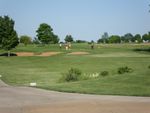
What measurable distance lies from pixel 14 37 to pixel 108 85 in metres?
46.0

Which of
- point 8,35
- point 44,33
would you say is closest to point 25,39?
point 44,33

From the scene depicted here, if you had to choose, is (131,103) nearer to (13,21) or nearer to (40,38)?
(13,21)

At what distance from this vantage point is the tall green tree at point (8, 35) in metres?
60.8

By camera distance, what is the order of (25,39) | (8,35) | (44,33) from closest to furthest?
(8,35) → (44,33) → (25,39)

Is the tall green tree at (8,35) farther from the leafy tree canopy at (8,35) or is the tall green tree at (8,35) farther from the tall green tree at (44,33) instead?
the tall green tree at (44,33)

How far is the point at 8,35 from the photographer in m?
61.6

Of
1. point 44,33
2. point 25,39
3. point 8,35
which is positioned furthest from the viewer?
point 25,39

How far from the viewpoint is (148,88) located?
50.5ft

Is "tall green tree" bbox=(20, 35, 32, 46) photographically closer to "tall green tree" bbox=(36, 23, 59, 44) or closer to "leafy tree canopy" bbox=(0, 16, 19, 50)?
"tall green tree" bbox=(36, 23, 59, 44)

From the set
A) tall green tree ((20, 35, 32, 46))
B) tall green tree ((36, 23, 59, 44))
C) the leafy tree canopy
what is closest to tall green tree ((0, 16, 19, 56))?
the leafy tree canopy

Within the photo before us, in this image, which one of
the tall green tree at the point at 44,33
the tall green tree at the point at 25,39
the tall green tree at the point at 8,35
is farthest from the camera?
the tall green tree at the point at 25,39

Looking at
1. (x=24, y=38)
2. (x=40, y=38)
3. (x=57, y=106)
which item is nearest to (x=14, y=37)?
(x=40, y=38)

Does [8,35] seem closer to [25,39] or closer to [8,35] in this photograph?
[8,35]

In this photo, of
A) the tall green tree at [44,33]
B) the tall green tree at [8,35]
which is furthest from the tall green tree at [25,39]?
the tall green tree at [8,35]
